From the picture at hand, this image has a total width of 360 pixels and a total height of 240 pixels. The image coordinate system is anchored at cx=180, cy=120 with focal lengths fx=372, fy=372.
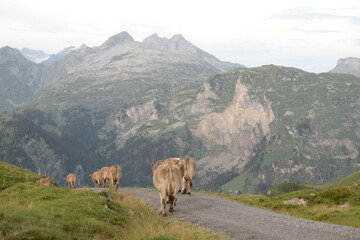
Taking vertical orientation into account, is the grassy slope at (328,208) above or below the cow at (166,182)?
below

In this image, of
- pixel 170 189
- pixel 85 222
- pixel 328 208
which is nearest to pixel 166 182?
pixel 170 189

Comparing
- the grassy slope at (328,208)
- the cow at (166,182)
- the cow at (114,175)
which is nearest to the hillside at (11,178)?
the cow at (114,175)

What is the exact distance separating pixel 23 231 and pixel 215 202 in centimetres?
2136

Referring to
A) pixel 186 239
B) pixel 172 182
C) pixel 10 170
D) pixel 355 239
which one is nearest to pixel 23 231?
pixel 186 239

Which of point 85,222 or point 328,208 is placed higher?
point 85,222

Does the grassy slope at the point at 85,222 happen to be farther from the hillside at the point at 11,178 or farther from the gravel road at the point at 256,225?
the hillside at the point at 11,178

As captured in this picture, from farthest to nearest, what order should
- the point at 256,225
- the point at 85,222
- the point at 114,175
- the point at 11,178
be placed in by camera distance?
the point at 114,175 < the point at 11,178 < the point at 256,225 < the point at 85,222

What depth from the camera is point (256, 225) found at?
Result: 24.1 metres

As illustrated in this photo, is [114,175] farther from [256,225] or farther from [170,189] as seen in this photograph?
[256,225]

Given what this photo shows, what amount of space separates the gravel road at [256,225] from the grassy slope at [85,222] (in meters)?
1.86

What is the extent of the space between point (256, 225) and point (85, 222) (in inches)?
425

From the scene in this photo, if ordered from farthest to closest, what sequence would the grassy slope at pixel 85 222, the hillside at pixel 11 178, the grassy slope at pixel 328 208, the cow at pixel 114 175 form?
the cow at pixel 114 175
the hillside at pixel 11 178
the grassy slope at pixel 328 208
the grassy slope at pixel 85 222

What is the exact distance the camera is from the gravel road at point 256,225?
21047mm

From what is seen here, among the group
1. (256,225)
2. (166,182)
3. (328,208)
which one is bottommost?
(328,208)
